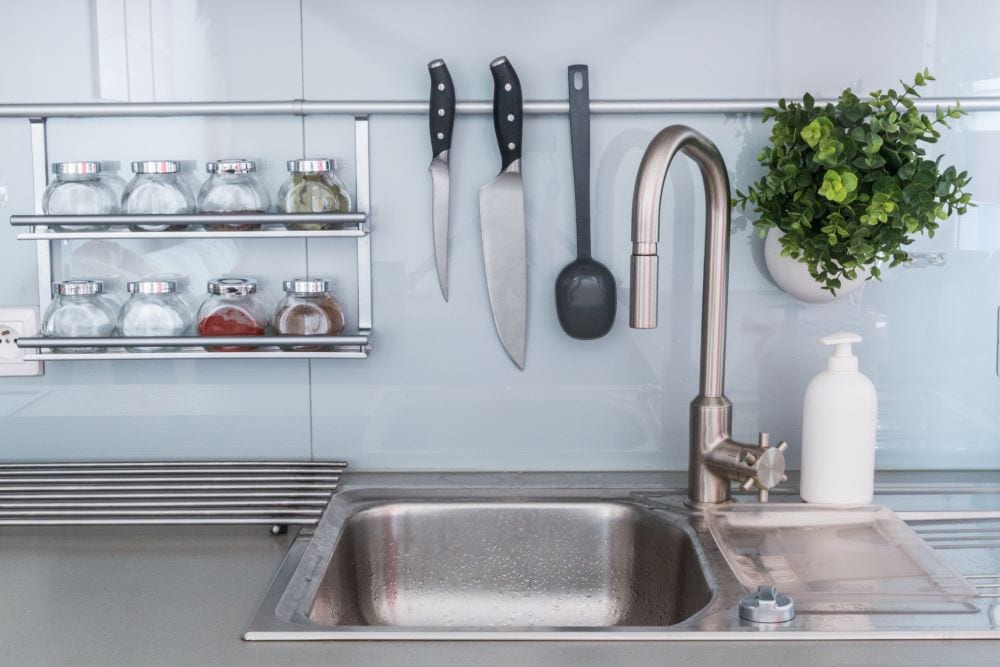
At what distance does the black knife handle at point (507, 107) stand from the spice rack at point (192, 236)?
18cm

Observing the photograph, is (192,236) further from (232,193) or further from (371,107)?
(371,107)

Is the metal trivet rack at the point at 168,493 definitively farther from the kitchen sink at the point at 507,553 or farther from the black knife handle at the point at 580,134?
the black knife handle at the point at 580,134

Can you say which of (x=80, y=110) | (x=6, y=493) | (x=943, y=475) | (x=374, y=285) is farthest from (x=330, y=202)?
(x=943, y=475)

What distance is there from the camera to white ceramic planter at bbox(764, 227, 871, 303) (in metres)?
1.36

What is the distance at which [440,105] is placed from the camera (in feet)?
4.48

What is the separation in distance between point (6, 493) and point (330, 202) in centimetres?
54

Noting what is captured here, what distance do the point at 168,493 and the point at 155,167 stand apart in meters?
0.40

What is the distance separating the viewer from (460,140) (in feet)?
4.63

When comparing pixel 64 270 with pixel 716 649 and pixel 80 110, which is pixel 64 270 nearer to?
pixel 80 110

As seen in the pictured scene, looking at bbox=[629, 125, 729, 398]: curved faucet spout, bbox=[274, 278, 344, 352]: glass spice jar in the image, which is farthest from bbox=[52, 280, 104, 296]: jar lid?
bbox=[629, 125, 729, 398]: curved faucet spout

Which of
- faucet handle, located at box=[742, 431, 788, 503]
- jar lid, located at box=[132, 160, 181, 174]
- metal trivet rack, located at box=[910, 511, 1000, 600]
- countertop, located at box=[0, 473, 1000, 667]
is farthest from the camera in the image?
jar lid, located at box=[132, 160, 181, 174]

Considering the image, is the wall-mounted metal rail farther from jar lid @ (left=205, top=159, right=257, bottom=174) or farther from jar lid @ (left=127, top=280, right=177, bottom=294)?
jar lid @ (left=127, top=280, right=177, bottom=294)

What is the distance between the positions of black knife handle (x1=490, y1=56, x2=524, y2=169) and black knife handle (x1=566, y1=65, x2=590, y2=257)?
0.22 ft

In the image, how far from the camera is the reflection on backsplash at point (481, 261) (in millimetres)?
1397
